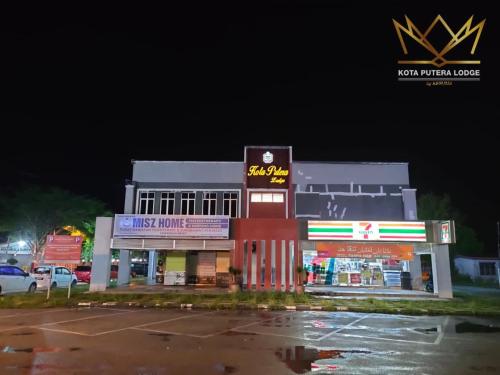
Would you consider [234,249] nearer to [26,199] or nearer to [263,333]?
[263,333]

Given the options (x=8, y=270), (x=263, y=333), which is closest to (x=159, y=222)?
(x=8, y=270)

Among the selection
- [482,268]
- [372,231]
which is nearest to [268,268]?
[372,231]

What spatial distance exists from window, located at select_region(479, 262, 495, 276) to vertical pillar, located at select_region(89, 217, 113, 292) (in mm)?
38345

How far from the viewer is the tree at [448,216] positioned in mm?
49106

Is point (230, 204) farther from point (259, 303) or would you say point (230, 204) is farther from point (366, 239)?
point (259, 303)

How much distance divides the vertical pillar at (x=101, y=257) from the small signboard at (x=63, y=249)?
4868 millimetres

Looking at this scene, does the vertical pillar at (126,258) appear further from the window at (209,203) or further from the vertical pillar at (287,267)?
the vertical pillar at (287,267)

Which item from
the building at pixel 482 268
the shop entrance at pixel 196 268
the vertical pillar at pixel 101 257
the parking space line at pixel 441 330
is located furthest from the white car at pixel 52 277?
the building at pixel 482 268

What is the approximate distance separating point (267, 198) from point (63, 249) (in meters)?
14.1

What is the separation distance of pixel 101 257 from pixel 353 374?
66.4ft

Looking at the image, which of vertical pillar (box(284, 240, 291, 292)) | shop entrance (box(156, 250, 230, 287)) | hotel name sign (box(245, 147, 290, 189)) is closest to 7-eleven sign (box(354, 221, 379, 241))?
vertical pillar (box(284, 240, 291, 292))

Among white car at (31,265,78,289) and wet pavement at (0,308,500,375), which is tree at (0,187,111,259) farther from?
wet pavement at (0,308,500,375)

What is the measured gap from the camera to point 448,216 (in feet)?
164

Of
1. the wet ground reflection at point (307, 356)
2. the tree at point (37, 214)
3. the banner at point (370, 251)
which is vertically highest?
the tree at point (37, 214)
